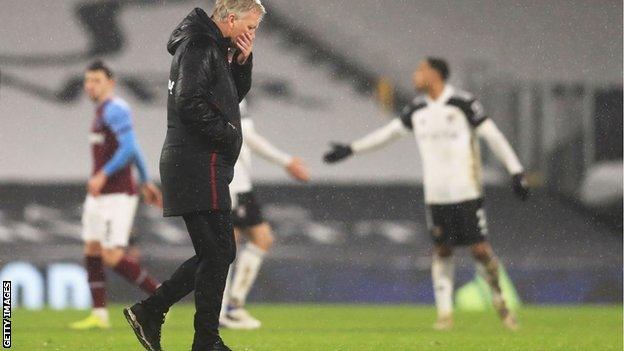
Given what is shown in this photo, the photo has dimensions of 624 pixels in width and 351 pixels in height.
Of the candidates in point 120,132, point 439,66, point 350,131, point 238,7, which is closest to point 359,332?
point 439,66

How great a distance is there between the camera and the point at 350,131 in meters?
15.1

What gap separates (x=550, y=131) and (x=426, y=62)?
5.99 meters

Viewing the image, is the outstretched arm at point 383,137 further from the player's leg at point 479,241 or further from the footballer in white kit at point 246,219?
the player's leg at point 479,241

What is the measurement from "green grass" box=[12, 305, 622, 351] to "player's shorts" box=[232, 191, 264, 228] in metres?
0.73

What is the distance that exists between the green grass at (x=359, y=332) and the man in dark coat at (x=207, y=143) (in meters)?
1.60

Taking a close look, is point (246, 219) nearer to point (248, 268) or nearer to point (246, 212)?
point (246, 212)

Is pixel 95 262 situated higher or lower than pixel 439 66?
lower

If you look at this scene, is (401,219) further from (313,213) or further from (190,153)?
(190,153)

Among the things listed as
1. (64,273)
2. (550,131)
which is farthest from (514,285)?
(64,273)

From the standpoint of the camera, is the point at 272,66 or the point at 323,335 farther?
the point at 272,66

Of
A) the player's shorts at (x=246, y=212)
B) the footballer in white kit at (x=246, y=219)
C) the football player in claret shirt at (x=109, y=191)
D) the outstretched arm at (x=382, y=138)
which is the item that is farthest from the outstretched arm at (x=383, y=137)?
the football player in claret shirt at (x=109, y=191)

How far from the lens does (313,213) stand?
14.4 metres

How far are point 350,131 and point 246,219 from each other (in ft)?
19.2

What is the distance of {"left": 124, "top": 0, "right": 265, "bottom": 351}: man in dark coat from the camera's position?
18.4 ft
